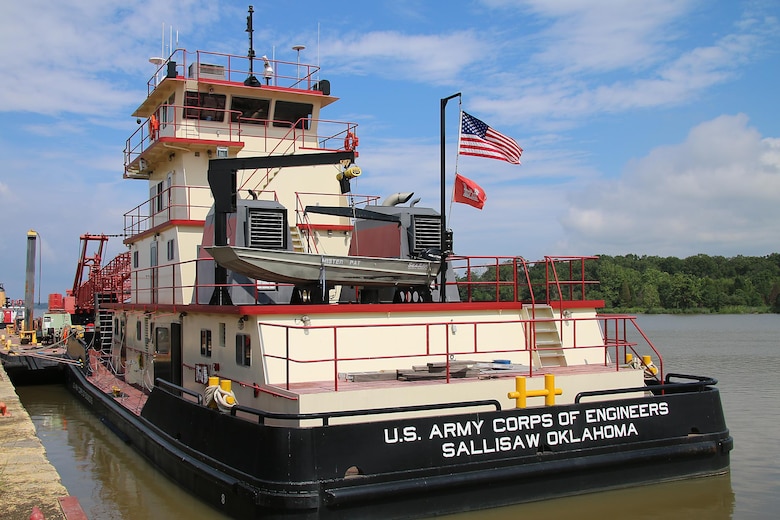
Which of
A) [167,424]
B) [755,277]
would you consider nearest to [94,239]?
[167,424]

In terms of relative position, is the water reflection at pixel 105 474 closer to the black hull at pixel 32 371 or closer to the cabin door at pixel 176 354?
the cabin door at pixel 176 354

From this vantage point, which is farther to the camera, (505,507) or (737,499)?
(737,499)

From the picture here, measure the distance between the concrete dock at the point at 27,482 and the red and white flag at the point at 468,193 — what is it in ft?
21.8

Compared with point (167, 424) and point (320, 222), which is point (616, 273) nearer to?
point (320, 222)

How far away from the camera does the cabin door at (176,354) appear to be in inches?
487

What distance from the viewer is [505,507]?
824 centimetres

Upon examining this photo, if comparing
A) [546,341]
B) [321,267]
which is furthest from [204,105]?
[546,341]

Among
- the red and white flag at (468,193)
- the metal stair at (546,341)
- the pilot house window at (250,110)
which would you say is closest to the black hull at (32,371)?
the pilot house window at (250,110)

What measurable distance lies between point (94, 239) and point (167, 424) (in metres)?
20.7

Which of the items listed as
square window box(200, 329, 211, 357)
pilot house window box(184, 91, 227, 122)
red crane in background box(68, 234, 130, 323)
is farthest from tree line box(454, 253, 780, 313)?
square window box(200, 329, 211, 357)

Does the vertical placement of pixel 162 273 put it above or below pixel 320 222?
below

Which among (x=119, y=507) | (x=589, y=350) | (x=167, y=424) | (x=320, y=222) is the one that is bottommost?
(x=119, y=507)

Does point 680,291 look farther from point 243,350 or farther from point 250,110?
point 243,350

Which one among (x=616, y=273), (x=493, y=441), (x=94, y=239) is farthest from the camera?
(x=616, y=273)
